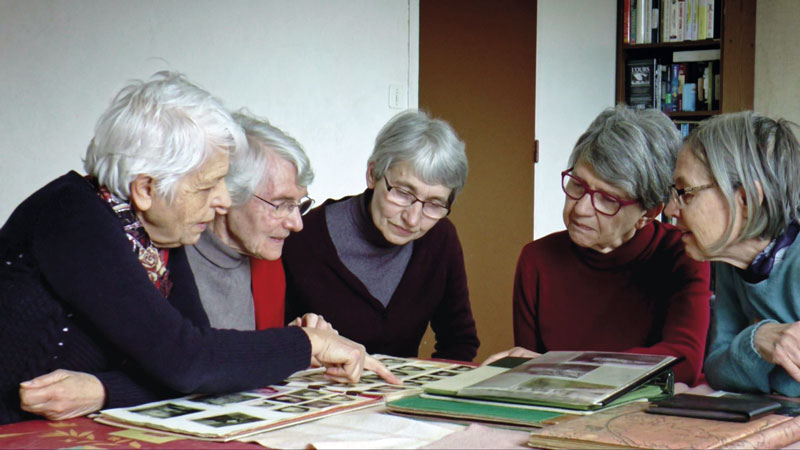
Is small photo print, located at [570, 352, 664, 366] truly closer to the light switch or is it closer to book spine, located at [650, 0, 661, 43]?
the light switch

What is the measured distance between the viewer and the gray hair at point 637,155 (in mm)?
2090

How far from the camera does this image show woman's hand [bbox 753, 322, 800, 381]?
4.92 ft

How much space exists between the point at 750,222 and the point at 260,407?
0.99 metres

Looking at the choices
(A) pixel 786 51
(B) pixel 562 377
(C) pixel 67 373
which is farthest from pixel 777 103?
(C) pixel 67 373

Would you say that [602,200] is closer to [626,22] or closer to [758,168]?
[758,168]

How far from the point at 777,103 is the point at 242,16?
3.37 m

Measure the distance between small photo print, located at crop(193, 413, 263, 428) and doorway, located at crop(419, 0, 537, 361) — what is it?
3.40 meters

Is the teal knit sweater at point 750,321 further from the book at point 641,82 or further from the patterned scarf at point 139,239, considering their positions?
the book at point 641,82

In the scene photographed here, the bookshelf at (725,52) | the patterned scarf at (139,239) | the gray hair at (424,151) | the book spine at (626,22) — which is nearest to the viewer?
the patterned scarf at (139,239)

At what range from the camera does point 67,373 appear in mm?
1366

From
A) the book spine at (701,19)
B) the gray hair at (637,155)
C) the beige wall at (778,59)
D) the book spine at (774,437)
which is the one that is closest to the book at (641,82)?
the book spine at (701,19)

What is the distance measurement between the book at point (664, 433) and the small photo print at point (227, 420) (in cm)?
44

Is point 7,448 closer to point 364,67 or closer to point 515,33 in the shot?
point 364,67

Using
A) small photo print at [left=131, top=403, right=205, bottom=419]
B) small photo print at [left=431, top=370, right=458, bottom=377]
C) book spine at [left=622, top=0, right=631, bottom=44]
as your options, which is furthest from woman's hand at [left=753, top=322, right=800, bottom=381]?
book spine at [left=622, top=0, right=631, bottom=44]
